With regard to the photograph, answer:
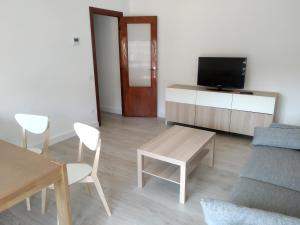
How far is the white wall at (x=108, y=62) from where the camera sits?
494 centimetres

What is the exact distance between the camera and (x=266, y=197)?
1.66 m

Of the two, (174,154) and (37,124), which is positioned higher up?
(37,124)

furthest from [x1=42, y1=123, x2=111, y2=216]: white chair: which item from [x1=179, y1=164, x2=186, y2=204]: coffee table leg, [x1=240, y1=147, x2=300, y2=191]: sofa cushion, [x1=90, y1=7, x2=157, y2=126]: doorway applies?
[x1=90, y1=7, x2=157, y2=126]: doorway

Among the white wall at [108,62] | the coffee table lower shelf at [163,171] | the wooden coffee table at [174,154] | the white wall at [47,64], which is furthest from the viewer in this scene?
the white wall at [108,62]

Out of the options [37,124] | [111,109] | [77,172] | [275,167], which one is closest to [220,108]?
[275,167]

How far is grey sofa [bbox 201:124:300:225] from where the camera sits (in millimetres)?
1152

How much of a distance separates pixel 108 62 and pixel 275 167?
4022 mm

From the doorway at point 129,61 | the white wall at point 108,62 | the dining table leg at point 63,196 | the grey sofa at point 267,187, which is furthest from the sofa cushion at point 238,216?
the white wall at point 108,62

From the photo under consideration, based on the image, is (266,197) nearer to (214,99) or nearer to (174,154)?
(174,154)

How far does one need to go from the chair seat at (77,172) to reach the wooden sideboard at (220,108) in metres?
2.51

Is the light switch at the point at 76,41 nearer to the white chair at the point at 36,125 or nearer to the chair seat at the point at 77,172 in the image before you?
the white chair at the point at 36,125

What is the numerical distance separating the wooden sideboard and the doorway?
0.69 m

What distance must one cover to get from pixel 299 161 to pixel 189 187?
1.09 meters

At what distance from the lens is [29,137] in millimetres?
3414
